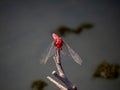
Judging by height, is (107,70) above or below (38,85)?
below

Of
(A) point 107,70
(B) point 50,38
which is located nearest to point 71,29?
(B) point 50,38

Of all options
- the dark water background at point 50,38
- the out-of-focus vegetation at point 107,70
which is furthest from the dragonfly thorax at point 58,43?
the out-of-focus vegetation at point 107,70

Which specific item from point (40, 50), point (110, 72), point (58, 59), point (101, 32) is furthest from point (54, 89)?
point (58, 59)

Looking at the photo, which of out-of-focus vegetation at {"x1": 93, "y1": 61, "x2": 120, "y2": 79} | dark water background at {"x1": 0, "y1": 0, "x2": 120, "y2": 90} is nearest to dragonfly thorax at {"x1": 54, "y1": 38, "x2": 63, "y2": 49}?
dark water background at {"x1": 0, "y1": 0, "x2": 120, "y2": 90}

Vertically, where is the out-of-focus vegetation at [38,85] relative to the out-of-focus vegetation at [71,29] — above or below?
below

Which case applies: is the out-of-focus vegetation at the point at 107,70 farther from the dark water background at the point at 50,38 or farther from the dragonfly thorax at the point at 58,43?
the dragonfly thorax at the point at 58,43

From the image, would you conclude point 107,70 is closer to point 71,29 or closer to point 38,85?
point 71,29

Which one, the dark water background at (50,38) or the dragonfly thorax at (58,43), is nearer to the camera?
the dragonfly thorax at (58,43)

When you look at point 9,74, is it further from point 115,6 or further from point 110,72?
point 115,6
